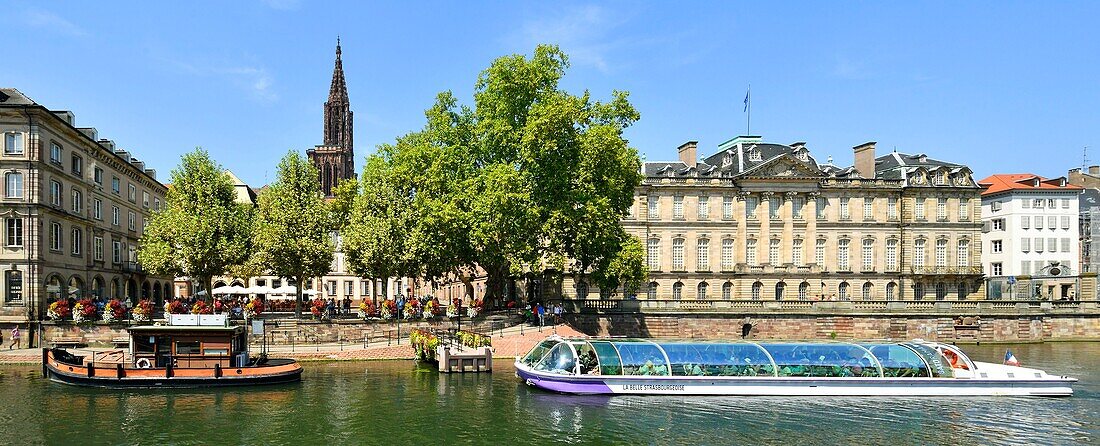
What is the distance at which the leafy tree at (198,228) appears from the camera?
169 ft

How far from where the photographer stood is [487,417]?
2844 cm

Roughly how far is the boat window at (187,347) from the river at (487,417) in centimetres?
265

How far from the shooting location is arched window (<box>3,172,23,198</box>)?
4878 cm

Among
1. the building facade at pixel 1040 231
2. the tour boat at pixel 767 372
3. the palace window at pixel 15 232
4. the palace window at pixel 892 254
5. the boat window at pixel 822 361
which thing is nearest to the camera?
the tour boat at pixel 767 372

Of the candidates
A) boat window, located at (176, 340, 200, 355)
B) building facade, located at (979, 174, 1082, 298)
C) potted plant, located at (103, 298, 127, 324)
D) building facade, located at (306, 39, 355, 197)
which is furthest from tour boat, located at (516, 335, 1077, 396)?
building facade, located at (306, 39, 355, 197)

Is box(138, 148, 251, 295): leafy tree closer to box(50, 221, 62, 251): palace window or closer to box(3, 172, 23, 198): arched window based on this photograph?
box(50, 221, 62, 251): palace window

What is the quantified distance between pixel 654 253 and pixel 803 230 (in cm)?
1431

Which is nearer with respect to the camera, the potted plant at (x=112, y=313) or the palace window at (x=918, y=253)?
the potted plant at (x=112, y=313)

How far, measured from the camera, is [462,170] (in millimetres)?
53438

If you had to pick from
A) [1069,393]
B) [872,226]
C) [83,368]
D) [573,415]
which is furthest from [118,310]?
[872,226]

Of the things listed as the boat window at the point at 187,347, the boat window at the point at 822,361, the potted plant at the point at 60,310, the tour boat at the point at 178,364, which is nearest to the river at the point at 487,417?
the tour boat at the point at 178,364

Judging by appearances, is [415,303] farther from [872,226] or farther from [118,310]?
[872,226]

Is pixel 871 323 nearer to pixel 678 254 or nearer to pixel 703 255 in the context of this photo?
pixel 703 255

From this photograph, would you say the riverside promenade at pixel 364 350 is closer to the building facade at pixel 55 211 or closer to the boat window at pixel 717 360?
the building facade at pixel 55 211
